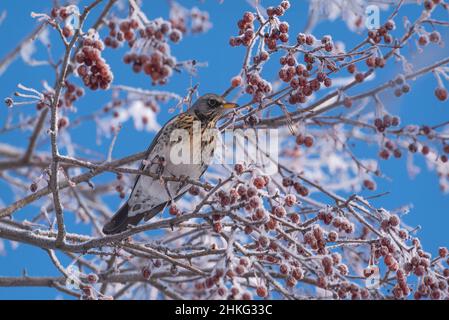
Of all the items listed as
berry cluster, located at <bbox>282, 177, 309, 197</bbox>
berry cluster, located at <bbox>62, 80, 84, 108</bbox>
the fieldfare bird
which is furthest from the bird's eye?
berry cluster, located at <bbox>282, 177, 309, 197</bbox>

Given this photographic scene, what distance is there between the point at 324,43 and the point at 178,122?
6.04 ft

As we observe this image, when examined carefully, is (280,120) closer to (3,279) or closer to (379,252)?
(379,252)

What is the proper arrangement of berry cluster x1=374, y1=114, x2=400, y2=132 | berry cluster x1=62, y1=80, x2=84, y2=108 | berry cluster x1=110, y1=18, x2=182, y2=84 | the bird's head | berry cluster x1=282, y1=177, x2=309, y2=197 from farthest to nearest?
the bird's head → berry cluster x1=62, y1=80, x2=84, y2=108 → berry cluster x1=374, y1=114, x2=400, y2=132 → berry cluster x1=282, y1=177, x2=309, y2=197 → berry cluster x1=110, y1=18, x2=182, y2=84

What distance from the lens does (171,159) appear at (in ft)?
17.0

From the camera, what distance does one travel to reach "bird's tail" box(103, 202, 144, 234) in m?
5.27

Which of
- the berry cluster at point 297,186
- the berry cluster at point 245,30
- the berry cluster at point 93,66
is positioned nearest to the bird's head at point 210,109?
the berry cluster at point 297,186

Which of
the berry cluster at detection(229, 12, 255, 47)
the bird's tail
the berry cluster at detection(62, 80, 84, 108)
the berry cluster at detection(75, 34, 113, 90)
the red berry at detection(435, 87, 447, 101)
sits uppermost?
the berry cluster at detection(62, 80, 84, 108)

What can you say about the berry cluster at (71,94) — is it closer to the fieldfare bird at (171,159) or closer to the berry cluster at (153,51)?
the fieldfare bird at (171,159)

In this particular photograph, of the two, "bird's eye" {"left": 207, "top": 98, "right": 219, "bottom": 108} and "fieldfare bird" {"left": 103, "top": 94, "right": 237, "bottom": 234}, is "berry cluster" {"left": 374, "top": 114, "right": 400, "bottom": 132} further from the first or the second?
"bird's eye" {"left": 207, "top": 98, "right": 219, "bottom": 108}

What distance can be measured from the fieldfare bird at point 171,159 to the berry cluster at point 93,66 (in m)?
1.21

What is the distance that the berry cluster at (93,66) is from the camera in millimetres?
3770

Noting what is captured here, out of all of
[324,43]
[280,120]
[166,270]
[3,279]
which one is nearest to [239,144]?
[280,120]

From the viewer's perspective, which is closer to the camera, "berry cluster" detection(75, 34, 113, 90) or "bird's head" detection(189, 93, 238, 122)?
"berry cluster" detection(75, 34, 113, 90)
